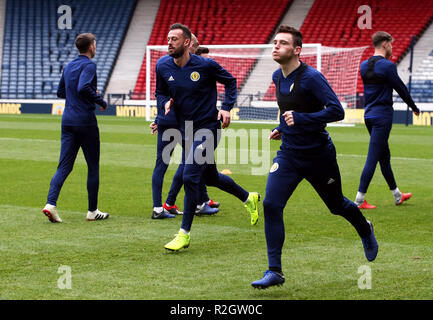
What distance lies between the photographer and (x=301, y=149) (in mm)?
5383

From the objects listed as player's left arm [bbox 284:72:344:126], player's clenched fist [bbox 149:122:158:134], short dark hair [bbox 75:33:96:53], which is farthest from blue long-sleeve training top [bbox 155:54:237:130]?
player's left arm [bbox 284:72:344:126]

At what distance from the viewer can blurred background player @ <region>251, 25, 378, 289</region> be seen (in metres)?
5.24

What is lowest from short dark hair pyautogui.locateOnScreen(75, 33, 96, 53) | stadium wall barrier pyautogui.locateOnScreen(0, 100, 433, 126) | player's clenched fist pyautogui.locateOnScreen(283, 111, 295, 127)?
player's clenched fist pyautogui.locateOnScreen(283, 111, 295, 127)

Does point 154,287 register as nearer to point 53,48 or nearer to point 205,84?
point 205,84

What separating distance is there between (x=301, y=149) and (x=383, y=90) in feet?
12.4

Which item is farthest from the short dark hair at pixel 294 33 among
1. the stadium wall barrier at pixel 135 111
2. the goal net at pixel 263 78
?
the stadium wall barrier at pixel 135 111

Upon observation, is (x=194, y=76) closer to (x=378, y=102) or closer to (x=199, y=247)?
(x=199, y=247)

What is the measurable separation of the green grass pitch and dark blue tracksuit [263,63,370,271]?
50cm

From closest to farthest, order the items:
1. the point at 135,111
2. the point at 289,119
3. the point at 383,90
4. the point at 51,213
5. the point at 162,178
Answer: the point at 289,119, the point at 51,213, the point at 162,178, the point at 383,90, the point at 135,111

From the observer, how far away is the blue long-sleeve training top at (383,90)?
8641 millimetres

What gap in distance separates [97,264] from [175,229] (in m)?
1.78

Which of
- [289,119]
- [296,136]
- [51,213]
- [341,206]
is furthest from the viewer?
[51,213]

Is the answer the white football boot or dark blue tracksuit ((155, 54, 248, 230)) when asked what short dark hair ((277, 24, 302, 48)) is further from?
the white football boot

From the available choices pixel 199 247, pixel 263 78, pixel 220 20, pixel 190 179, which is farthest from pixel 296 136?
pixel 220 20
